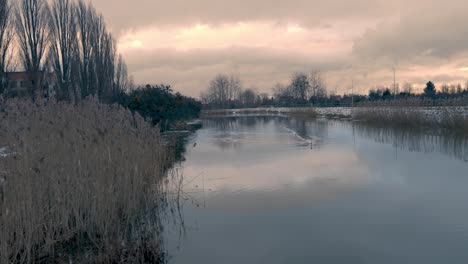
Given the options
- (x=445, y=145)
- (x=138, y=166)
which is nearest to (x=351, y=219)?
(x=138, y=166)

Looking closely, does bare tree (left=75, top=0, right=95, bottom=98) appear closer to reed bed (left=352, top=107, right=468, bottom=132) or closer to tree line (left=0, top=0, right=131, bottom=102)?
tree line (left=0, top=0, right=131, bottom=102)

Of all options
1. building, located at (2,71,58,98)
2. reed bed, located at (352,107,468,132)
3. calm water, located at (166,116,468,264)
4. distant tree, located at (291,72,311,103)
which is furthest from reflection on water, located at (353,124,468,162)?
distant tree, located at (291,72,311,103)

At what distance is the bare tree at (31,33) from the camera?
20.1 m

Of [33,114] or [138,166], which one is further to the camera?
[138,166]

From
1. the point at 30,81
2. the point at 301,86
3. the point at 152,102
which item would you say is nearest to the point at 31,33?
the point at 30,81

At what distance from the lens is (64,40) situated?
76.4 ft

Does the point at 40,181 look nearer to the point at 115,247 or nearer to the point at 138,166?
the point at 115,247

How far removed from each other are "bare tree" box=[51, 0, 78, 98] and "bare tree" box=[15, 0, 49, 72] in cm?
192

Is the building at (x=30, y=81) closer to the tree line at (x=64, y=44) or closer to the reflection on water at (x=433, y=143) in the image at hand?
the tree line at (x=64, y=44)

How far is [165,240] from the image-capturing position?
538cm

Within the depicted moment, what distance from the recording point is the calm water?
479 cm

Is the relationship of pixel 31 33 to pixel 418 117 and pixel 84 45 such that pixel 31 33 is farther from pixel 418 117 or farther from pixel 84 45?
pixel 418 117

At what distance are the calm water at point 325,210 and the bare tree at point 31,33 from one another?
43.5 ft

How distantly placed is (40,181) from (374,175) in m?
7.14
